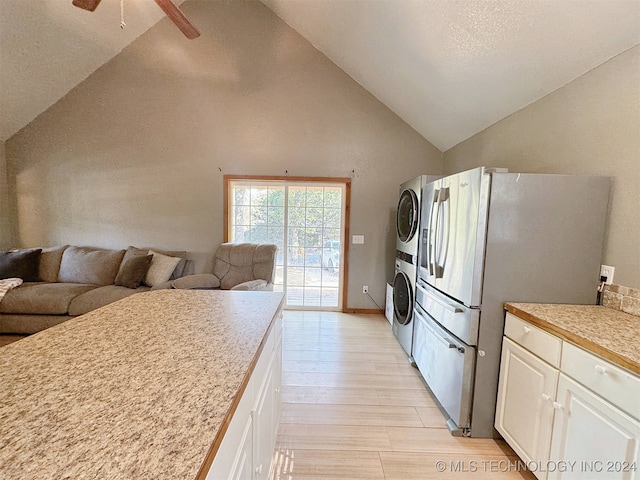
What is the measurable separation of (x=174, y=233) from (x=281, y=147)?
1922 mm

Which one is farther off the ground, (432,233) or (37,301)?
(432,233)

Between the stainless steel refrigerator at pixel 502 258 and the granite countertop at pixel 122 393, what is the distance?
129 centimetres

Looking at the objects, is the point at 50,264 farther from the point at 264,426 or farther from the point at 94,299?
Result: the point at 264,426

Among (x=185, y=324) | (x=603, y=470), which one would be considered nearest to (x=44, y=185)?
(x=185, y=324)

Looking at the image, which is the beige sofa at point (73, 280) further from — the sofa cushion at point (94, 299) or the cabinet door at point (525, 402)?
the cabinet door at point (525, 402)

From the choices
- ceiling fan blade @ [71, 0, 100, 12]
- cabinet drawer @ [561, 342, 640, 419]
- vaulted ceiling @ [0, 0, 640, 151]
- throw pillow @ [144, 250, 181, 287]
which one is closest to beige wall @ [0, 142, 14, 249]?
vaulted ceiling @ [0, 0, 640, 151]

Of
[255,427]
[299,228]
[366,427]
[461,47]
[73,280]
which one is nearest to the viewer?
[255,427]

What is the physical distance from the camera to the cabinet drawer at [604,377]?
3.18 ft

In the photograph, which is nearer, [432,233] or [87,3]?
[87,3]

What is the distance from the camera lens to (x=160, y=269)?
333cm

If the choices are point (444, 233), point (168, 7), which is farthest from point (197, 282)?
point (444, 233)

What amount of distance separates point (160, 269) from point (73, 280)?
1.03 m

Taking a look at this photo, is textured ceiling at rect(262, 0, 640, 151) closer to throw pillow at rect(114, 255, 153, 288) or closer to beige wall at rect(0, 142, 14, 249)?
throw pillow at rect(114, 255, 153, 288)

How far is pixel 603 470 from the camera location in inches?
41.7
